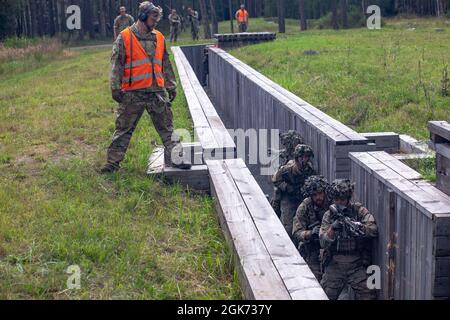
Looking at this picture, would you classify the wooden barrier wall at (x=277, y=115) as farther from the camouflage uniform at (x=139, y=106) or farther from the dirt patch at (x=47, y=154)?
the dirt patch at (x=47, y=154)

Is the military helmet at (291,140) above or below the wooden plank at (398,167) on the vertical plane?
below

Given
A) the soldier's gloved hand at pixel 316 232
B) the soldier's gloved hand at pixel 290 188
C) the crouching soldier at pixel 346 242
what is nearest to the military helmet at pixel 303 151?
the soldier's gloved hand at pixel 290 188

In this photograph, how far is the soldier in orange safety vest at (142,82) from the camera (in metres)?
8.05

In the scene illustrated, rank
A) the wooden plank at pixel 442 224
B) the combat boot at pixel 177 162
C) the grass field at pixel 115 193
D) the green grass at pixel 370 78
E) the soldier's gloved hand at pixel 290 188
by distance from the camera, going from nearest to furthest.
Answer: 1. the grass field at pixel 115 193
2. the wooden plank at pixel 442 224
3. the combat boot at pixel 177 162
4. the soldier's gloved hand at pixel 290 188
5. the green grass at pixel 370 78

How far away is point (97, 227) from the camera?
6324 millimetres

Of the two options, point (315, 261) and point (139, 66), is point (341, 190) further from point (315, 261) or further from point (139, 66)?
point (139, 66)

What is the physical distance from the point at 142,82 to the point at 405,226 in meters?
3.19

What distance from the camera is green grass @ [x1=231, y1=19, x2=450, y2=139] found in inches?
472

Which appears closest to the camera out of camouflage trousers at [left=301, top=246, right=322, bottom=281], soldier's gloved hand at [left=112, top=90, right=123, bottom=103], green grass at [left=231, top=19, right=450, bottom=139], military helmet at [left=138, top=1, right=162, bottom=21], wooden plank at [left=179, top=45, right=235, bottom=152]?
camouflage trousers at [left=301, top=246, right=322, bottom=281]

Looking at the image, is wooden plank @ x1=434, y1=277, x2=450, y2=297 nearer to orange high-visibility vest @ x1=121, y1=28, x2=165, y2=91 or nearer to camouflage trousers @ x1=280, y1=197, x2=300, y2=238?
camouflage trousers @ x1=280, y1=197, x2=300, y2=238

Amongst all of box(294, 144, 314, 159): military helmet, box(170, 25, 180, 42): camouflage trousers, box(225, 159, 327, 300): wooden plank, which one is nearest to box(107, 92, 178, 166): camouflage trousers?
box(225, 159, 327, 300): wooden plank

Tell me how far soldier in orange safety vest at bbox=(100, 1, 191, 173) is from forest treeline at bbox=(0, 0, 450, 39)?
36034mm

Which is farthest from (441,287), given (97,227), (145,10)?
(145,10)

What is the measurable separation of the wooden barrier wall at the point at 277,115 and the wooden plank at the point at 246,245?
1244mm
